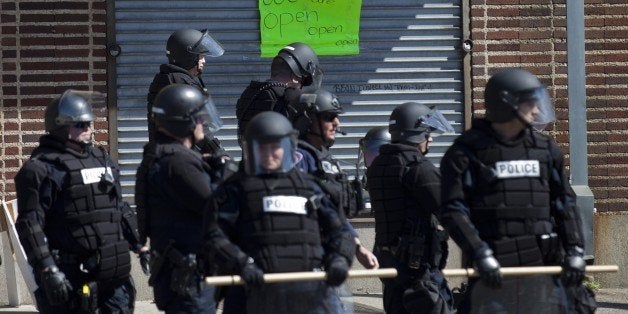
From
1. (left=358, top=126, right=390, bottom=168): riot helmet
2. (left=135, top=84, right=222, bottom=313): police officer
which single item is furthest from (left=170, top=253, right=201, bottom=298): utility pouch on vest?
(left=358, top=126, right=390, bottom=168): riot helmet

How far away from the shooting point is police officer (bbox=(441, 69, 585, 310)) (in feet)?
21.8

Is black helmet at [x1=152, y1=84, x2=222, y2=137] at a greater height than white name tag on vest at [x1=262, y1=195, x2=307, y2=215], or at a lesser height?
greater

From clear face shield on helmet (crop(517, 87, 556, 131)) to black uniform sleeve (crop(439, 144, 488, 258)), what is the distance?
0.38m

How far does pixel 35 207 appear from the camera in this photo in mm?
7145

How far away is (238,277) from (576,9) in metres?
3.76

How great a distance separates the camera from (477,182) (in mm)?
6703

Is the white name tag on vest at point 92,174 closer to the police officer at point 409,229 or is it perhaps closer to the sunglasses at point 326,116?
the sunglasses at point 326,116

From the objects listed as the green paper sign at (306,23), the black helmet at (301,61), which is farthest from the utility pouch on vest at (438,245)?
the green paper sign at (306,23)

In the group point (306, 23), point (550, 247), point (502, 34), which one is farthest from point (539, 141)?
point (502, 34)

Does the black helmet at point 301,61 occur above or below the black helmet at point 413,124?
above

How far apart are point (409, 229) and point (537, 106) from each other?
133 cm

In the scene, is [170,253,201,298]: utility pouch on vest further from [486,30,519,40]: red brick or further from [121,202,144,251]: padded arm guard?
[486,30,519,40]: red brick

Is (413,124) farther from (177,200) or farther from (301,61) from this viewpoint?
(177,200)

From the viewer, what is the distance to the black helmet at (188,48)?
8734 millimetres
